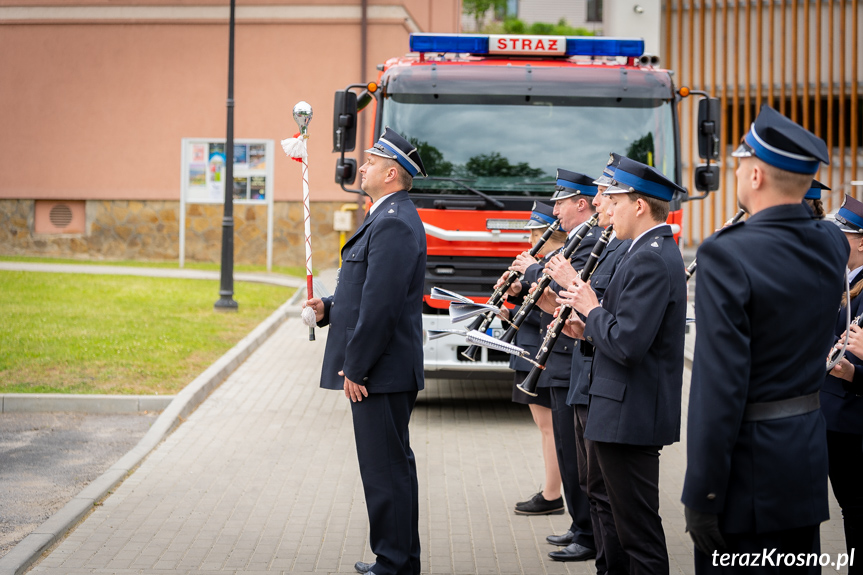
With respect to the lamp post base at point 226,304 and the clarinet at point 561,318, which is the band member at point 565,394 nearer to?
the clarinet at point 561,318

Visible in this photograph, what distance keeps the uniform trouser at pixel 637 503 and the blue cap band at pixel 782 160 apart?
144 cm

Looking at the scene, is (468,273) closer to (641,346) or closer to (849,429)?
(849,429)

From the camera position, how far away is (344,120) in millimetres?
8414

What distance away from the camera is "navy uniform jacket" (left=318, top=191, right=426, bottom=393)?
4.45m

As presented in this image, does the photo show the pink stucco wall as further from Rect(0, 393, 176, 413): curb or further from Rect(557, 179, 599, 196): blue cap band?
Rect(557, 179, 599, 196): blue cap band

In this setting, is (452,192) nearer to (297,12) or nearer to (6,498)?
(6,498)

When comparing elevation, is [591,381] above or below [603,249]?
below

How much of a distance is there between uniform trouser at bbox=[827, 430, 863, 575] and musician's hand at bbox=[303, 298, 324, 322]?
2485mm

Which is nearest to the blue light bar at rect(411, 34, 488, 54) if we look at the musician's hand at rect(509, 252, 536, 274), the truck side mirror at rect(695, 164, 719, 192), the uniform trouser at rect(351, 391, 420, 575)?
the truck side mirror at rect(695, 164, 719, 192)

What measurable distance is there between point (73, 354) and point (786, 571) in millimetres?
8584

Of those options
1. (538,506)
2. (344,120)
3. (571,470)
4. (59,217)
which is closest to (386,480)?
(571,470)

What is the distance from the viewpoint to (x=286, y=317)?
15.0 metres

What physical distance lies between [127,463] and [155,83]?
657 inches

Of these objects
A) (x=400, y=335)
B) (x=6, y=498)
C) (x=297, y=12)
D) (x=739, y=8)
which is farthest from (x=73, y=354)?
(x=739, y=8)
